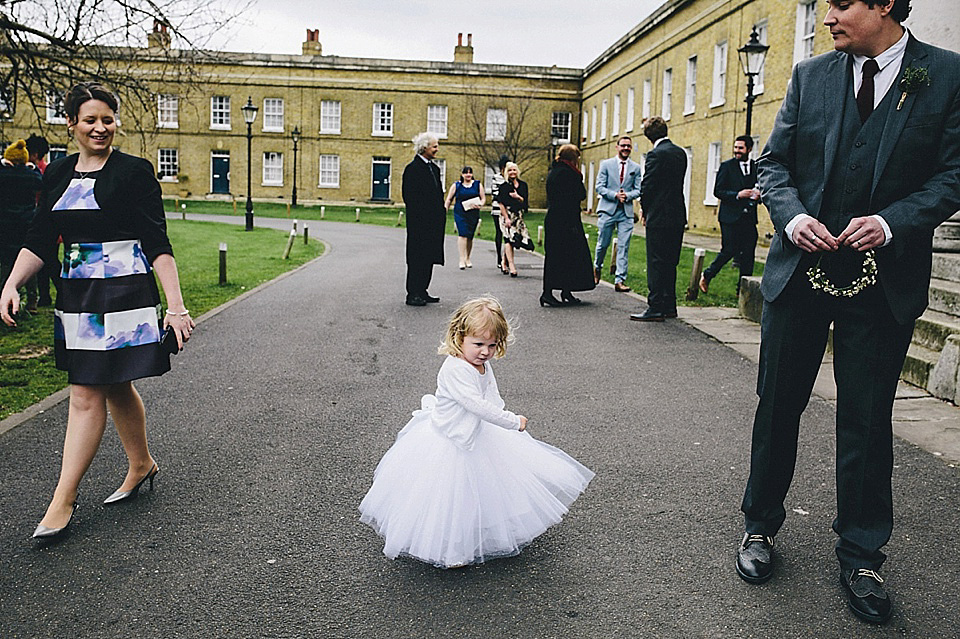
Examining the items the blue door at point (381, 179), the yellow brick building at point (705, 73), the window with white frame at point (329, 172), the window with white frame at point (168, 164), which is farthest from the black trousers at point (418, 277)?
the window with white frame at point (168, 164)

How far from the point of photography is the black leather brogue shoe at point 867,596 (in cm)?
346

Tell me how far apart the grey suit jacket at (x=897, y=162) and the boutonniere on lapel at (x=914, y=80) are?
2cm

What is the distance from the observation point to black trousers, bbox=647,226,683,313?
1117cm

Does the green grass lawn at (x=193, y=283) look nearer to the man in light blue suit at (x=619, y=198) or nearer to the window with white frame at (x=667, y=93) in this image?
the man in light blue suit at (x=619, y=198)

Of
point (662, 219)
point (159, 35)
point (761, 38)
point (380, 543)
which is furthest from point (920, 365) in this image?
point (761, 38)

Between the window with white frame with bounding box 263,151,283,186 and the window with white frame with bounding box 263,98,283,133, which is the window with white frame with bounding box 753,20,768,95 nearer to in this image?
the window with white frame with bounding box 263,98,283,133

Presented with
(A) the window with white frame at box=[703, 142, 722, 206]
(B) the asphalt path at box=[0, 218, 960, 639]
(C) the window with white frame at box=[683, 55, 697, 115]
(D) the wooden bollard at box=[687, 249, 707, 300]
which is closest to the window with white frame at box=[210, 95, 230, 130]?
(C) the window with white frame at box=[683, 55, 697, 115]

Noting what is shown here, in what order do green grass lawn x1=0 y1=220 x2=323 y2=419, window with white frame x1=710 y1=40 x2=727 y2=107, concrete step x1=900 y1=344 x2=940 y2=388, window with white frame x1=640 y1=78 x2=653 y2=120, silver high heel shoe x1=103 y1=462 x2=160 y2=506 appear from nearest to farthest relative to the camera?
1. silver high heel shoe x1=103 y1=462 x2=160 y2=506
2. concrete step x1=900 y1=344 x2=940 y2=388
3. green grass lawn x1=0 y1=220 x2=323 y2=419
4. window with white frame x1=710 y1=40 x2=727 y2=107
5. window with white frame x1=640 y1=78 x2=653 y2=120

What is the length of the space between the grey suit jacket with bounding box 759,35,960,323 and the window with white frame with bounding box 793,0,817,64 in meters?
24.9

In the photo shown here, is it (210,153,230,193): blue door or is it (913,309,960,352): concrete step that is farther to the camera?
(210,153,230,193): blue door

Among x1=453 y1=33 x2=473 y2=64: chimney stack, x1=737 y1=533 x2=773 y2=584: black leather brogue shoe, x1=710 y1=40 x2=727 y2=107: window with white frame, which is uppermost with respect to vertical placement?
x1=453 y1=33 x2=473 y2=64: chimney stack

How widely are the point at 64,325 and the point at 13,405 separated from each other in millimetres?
2981

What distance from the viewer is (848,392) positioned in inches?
146

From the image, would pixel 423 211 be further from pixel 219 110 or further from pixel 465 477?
pixel 219 110
